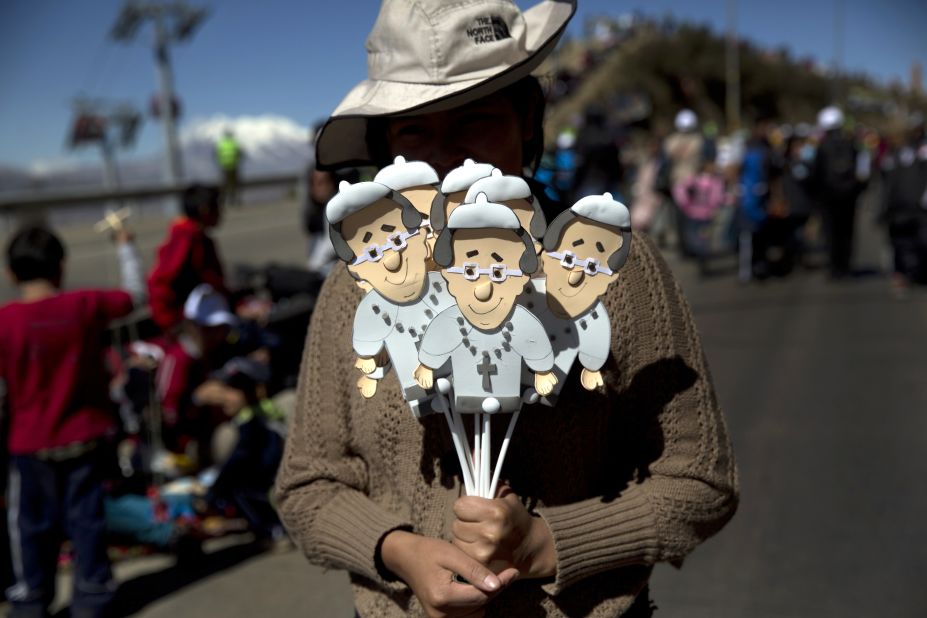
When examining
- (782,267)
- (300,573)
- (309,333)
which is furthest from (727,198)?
(309,333)

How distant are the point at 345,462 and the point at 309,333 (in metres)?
0.22

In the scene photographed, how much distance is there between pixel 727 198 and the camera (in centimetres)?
1143

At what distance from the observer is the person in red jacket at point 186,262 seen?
4848 millimetres

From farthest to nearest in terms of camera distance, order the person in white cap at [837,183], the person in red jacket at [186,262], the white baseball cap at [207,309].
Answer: the person in white cap at [837,183] → the person in red jacket at [186,262] → the white baseball cap at [207,309]

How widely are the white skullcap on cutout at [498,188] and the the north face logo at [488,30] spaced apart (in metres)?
0.30

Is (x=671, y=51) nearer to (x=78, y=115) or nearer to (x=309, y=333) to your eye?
(x=78, y=115)

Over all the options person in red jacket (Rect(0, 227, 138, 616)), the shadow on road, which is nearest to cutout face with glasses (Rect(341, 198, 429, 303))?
person in red jacket (Rect(0, 227, 138, 616))

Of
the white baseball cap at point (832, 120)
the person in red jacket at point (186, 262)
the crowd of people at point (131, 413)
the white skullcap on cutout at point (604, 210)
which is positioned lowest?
the crowd of people at point (131, 413)

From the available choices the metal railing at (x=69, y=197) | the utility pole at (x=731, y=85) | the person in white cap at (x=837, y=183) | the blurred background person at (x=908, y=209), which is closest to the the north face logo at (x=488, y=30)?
the metal railing at (x=69, y=197)

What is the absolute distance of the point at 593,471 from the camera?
1390 mm

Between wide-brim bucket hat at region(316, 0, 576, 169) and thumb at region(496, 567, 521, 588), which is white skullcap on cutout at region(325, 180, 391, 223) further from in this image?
thumb at region(496, 567, 521, 588)

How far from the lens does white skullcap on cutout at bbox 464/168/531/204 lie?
1122mm

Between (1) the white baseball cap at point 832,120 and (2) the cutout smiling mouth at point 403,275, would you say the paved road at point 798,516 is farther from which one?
(1) the white baseball cap at point 832,120

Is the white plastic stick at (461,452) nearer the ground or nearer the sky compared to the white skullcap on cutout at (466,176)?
nearer the ground
